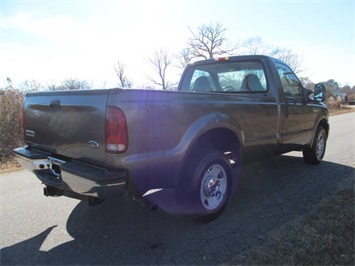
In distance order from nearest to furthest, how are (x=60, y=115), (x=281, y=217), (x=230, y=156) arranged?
(x=60, y=115) → (x=281, y=217) → (x=230, y=156)

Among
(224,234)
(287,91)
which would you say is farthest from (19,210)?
(287,91)

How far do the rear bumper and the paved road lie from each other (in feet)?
1.98

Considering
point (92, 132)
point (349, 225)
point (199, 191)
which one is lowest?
point (349, 225)

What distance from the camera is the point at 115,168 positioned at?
8.61 feet

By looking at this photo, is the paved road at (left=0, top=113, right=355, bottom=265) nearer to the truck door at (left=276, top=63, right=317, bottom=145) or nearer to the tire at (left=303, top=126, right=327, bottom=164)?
the truck door at (left=276, top=63, right=317, bottom=145)

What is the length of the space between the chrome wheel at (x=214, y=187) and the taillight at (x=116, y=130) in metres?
1.19

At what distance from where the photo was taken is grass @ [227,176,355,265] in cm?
259

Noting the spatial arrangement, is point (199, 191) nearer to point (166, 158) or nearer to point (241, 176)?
point (166, 158)

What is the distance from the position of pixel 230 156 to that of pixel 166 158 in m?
1.63

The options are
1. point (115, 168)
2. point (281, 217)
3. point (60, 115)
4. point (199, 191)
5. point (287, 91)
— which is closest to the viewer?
point (115, 168)

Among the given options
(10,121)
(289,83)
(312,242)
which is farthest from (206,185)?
(10,121)

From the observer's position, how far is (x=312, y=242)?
9.35 ft

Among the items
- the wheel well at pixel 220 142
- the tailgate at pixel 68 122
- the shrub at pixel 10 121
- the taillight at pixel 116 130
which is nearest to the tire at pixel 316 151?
the wheel well at pixel 220 142

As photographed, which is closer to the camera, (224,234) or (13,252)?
(13,252)
